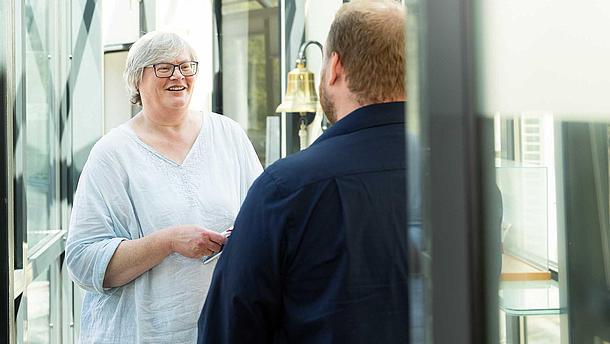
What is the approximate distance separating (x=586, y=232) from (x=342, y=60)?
2.40 feet

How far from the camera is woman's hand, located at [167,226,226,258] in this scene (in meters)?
2.42

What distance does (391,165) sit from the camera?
1.68 metres

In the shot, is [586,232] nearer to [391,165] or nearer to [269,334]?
[391,165]

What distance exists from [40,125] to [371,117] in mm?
2906

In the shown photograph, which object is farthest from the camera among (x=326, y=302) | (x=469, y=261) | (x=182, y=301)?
(x=182, y=301)

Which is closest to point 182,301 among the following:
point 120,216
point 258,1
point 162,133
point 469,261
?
point 120,216

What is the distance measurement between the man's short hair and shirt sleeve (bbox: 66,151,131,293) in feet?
3.26

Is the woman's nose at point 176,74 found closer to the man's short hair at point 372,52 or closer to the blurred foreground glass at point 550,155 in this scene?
the man's short hair at point 372,52

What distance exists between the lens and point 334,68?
1.74m

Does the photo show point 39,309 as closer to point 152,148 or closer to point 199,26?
point 152,148

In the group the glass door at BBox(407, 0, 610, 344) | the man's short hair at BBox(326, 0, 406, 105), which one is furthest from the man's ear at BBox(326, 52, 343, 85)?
the glass door at BBox(407, 0, 610, 344)

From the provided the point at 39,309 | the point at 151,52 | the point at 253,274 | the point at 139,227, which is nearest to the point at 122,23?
the point at 39,309

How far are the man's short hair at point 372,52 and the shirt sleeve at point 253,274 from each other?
0.25 metres

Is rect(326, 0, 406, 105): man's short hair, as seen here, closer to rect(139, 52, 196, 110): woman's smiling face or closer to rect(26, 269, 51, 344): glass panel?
rect(139, 52, 196, 110): woman's smiling face
